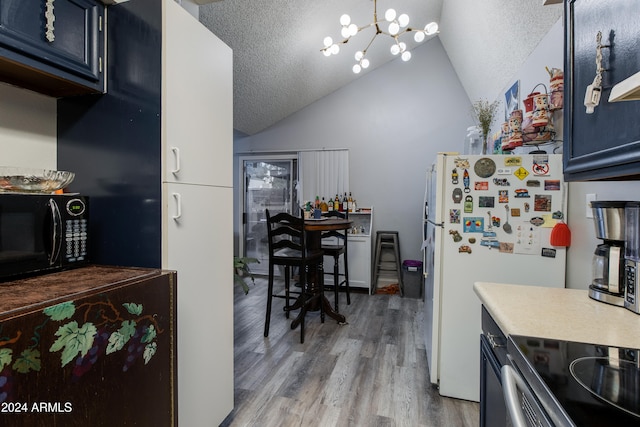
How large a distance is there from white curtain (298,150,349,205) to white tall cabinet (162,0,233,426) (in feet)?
10.2

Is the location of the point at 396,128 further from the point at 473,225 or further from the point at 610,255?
the point at 610,255

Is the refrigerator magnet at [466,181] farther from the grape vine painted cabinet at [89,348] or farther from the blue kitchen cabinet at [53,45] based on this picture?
the blue kitchen cabinet at [53,45]

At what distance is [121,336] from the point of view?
103 cm

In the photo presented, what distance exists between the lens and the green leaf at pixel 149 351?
113 cm

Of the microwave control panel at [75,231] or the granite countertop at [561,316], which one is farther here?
the microwave control panel at [75,231]

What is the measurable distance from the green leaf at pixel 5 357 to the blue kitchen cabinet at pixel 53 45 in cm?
90

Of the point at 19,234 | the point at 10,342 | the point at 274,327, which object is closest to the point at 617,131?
the point at 10,342

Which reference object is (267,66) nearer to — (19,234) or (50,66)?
(50,66)

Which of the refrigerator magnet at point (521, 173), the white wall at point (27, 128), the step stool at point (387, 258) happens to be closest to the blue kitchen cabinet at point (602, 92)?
the refrigerator magnet at point (521, 173)

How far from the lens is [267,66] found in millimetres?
3352

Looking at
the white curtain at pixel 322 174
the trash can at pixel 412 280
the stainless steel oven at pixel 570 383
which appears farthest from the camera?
the white curtain at pixel 322 174

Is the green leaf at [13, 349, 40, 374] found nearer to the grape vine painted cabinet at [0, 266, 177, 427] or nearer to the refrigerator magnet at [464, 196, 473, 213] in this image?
the grape vine painted cabinet at [0, 266, 177, 427]

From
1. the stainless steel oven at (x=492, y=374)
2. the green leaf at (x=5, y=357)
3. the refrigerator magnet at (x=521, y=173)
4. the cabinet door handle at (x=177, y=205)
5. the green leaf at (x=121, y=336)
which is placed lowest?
the stainless steel oven at (x=492, y=374)

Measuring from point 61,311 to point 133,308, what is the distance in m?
0.24
